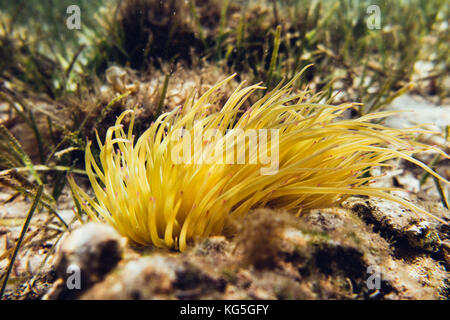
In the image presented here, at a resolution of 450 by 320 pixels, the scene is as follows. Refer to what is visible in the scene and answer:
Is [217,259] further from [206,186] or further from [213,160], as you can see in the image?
[213,160]

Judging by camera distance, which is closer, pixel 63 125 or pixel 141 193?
pixel 141 193

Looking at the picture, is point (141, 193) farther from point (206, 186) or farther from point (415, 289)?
point (415, 289)

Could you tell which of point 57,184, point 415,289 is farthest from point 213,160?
point 57,184

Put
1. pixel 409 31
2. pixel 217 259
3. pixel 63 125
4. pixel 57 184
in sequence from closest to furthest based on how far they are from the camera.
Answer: pixel 217 259 → pixel 57 184 → pixel 63 125 → pixel 409 31

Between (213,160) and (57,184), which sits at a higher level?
(213,160)
